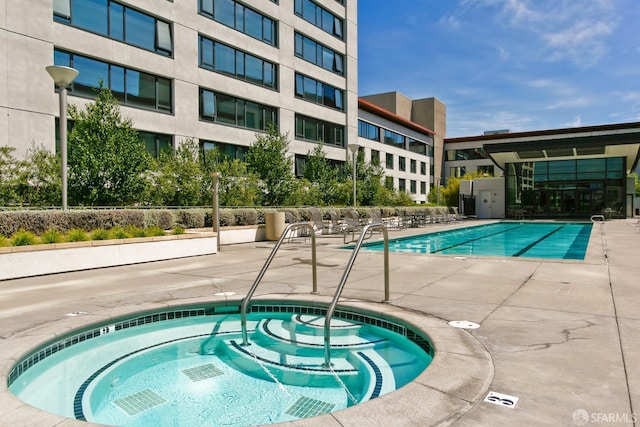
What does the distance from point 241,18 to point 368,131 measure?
19.5 m

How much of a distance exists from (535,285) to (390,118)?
136 feet

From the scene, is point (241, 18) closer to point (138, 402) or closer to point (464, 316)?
point (464, 316)

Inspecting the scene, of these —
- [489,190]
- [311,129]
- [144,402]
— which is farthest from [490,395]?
[489,190]

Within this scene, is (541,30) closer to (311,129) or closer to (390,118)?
(311,129)

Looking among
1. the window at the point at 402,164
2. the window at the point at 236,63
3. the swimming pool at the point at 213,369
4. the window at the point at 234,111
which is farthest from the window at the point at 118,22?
the window at the point at 402,164

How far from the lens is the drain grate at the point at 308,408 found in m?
3.51

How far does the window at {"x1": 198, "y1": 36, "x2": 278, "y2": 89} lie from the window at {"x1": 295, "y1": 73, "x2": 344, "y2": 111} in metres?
2.73

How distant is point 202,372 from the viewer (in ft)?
14.4

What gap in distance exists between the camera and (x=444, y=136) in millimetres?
63500

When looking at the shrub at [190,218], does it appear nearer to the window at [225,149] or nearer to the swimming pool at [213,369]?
the window at [225,149]

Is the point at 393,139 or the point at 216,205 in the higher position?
the point at 393,139

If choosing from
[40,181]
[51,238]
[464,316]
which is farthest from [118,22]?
[464,316]

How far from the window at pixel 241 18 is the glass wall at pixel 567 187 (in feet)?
77.6

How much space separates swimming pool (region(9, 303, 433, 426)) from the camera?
11.8ft
